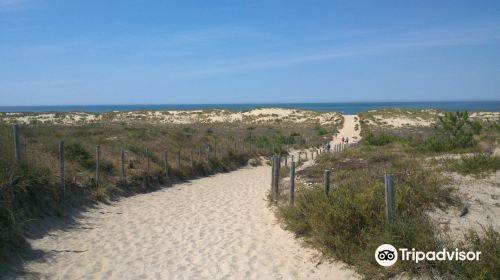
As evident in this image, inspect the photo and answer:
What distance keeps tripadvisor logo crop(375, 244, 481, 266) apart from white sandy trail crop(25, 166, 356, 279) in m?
0.65

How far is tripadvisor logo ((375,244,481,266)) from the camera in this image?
576cm

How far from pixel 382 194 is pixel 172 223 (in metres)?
5.75

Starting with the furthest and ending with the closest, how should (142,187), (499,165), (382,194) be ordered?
(142,187), (499,165), (382,194)

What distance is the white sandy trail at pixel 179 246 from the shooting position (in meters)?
7.34

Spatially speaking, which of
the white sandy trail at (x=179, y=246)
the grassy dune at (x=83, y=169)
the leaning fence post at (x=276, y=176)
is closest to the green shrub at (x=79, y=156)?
the grassy dune at (x=83, y=169)

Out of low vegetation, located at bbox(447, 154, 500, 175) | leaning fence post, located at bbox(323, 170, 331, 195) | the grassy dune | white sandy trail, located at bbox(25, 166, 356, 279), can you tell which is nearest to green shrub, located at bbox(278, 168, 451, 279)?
leaning fence post, located at bbox(323, 170, 331, 195)

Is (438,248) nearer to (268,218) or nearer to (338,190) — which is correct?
(338,190)

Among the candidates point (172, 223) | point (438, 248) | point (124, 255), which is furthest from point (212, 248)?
point (438, 248)

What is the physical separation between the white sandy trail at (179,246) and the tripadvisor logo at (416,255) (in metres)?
0.65

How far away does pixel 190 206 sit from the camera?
13.5 meters

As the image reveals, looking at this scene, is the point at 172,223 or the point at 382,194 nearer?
the point at 382,194

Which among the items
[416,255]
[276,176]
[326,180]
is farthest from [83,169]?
[416,255]

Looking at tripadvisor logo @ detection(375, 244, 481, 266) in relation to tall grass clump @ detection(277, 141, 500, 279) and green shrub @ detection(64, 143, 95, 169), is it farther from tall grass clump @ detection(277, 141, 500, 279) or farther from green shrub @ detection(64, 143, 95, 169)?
green shrub @ detection(64, 143, 95, 169)

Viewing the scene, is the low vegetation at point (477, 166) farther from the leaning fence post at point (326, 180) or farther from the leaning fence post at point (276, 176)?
the leaning fence post at point (326, 180)
